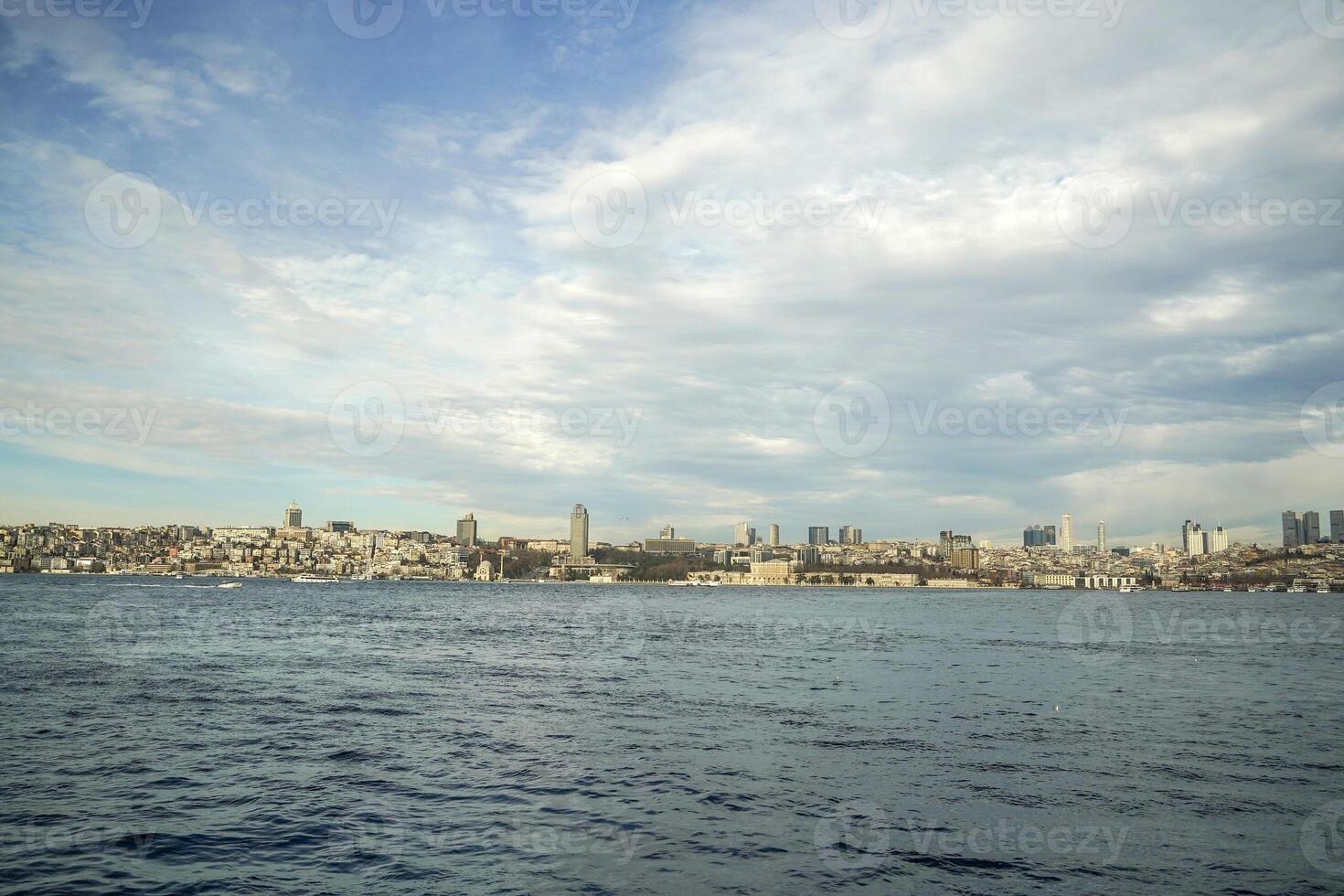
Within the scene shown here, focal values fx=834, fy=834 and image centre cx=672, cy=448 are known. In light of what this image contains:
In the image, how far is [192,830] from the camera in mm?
16062

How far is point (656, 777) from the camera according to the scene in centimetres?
2064

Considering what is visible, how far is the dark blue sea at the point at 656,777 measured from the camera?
14508 mm

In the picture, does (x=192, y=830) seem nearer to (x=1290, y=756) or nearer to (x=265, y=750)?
(x=265, y=750)

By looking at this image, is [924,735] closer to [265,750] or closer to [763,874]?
[763,874]

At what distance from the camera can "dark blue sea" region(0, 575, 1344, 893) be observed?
47.6 ft

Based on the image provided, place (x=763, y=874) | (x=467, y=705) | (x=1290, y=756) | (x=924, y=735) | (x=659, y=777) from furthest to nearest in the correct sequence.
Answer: (x=467, y=705)
(x=924, y=735)
(x=1290, y=756)
(x=659, y=777)
(x=763, y=874)

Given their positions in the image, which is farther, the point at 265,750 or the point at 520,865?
the point at 265,750

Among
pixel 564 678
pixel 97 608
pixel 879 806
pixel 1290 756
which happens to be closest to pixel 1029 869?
pixel 879 806

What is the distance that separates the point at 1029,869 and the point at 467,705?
68.9ft

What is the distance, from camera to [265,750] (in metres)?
22.5

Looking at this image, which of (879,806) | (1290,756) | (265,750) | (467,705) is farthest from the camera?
(467,705)

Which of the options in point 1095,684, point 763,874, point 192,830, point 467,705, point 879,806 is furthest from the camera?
point 1095,684

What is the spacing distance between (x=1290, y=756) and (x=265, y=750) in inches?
1135

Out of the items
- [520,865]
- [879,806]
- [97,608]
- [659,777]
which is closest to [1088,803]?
[879,806]
